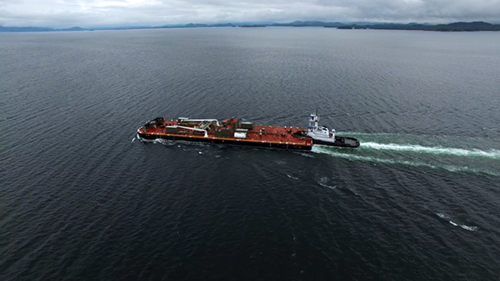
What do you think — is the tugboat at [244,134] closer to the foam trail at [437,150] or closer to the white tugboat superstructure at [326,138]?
the white tugboat superstructure at [326,138]

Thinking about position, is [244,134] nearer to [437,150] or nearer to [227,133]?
[227,133]

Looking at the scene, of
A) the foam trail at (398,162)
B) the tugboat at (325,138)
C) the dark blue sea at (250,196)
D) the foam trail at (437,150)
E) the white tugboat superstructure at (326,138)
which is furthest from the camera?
the white tugboat superstructure at (326,138)

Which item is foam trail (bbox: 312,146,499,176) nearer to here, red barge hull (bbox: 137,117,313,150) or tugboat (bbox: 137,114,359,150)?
tugboat (bbox: 137,114,359,150)

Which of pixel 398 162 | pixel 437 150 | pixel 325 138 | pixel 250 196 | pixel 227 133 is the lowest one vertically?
pixel 250 196

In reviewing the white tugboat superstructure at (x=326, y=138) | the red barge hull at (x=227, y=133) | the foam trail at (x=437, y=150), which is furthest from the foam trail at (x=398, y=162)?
the foam trail at (x=437, y=150)

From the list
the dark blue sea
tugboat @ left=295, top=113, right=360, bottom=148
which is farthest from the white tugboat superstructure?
the dark blue sea

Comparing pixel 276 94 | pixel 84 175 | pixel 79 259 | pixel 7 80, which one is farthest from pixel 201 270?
pixel 7 80

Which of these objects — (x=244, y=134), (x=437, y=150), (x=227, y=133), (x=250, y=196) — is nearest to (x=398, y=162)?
(x=437, y=150)
